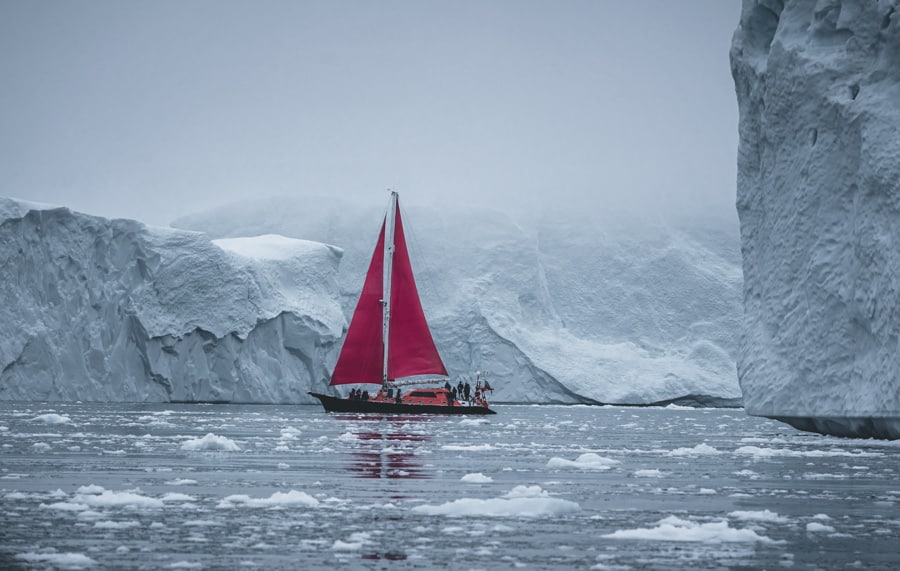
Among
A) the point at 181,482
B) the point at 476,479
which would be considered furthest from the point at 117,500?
the point at 476,479

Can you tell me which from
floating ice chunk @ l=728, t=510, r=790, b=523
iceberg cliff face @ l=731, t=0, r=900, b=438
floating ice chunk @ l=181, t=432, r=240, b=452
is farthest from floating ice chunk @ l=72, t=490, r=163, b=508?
iceberg cliff face @ l=731, t=0, r=900, b=438

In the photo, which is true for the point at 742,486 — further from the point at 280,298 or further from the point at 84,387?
the point at 280,298

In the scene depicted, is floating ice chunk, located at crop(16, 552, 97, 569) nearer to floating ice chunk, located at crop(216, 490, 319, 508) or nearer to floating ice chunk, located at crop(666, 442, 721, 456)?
floating ice chunk, located at crop(216, 490, 319, 508)

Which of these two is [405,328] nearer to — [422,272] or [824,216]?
[422,272]

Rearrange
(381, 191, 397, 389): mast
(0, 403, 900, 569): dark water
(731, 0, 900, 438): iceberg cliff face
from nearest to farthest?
1. (0, 403, 900, 569): dark water
2. (731, 0, 900, 438): iceberg cliff face
3. (381, 191, 397, 389): mast

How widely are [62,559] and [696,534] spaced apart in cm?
351

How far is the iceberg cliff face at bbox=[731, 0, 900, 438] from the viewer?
1692 centimetres

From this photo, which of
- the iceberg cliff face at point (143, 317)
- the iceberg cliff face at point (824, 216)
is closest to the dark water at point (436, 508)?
the iceberg cliff face at point (824, 216)

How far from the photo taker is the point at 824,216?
18578mm

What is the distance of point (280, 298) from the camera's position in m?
44.2

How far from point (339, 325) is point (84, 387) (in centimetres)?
1111

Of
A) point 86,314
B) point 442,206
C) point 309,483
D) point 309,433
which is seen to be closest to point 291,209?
point 442,206

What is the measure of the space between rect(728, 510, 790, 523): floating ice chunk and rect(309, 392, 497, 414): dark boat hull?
90.8 ft

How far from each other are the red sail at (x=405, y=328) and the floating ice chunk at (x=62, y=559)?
30.0 meters
